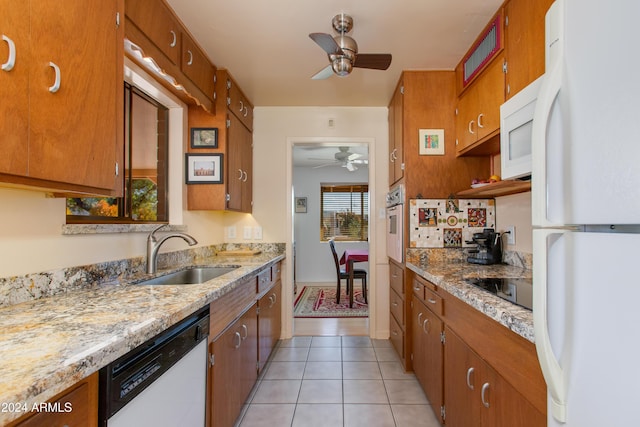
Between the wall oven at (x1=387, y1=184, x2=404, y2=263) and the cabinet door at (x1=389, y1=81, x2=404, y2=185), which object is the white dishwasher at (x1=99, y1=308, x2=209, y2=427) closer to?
the wall oven at (x1=387, y1=184, x2=404, y2=263)

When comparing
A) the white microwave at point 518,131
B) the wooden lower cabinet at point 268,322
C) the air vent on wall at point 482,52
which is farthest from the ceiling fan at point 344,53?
the wooden lower cabinet at point 268,322

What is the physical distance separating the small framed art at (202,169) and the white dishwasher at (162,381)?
1.37 m

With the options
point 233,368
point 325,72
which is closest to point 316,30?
point 325,72

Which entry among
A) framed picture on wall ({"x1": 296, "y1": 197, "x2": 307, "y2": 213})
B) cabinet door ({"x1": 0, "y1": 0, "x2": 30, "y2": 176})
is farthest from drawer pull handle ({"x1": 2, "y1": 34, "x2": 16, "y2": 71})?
framed picture on wall ({"x1": 296, "y1": 197, "x2": 307, "y2": 213})

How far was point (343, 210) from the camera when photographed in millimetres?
6320

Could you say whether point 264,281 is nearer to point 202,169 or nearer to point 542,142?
point 202,169

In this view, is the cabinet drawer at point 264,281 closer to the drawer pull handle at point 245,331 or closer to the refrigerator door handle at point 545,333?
the drawer pull handle at point 245,331

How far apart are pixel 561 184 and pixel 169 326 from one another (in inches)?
45.8

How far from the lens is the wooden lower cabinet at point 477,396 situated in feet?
3.19

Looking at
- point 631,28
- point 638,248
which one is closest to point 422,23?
point 631,28

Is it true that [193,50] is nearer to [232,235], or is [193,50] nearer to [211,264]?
[211,264]

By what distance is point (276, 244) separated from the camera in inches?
127

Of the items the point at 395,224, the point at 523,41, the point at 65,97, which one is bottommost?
the point at 395,224

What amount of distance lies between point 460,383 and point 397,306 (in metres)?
1.31
